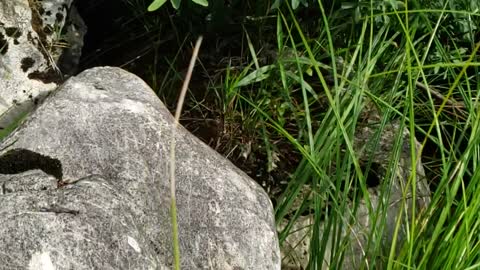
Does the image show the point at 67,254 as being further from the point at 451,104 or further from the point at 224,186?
the point at 451,104

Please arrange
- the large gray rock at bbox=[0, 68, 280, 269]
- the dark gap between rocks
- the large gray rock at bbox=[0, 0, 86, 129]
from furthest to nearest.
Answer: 1. the large gray rock at bbox=[0, 0, 86, 129]
2. the dark gap between rocks
3. the large gray rock at bbox=[0, 68, 280, 269]

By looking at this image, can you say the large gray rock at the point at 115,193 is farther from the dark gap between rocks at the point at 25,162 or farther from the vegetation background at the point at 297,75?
the vegetation background at the point at 297,75

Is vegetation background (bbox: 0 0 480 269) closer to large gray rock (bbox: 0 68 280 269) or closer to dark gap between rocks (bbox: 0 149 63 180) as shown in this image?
large gray rock (bbox: 0 68 280 269)

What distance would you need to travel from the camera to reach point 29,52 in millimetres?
Result: 2756

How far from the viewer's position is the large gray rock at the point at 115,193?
1.66 meters

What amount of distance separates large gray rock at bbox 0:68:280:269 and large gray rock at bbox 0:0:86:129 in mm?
524

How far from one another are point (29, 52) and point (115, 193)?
1.10m

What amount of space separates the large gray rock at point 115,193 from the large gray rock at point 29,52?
52 cm

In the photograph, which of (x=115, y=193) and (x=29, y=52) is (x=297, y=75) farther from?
(x=115, y=193)

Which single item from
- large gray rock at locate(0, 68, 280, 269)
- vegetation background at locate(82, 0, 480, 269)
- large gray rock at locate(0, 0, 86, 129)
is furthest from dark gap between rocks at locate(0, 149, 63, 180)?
vegetation background at locate(82, 0, 480, 269)

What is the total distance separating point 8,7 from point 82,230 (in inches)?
52.1

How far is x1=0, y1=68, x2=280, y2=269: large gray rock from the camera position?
5.45 feet

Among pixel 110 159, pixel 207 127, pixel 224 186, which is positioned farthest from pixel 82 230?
pixel 207 127

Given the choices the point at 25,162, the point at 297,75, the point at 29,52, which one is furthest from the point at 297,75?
the point at 25,162
